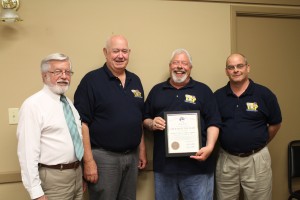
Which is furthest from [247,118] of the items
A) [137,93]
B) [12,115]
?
[12,115]

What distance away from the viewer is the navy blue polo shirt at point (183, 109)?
2.49 metres

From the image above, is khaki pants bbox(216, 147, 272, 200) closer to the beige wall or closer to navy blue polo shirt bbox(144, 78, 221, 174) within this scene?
navy blue polo shirt bbox(144, 78, 221, 174)

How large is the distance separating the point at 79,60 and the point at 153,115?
0.77 m

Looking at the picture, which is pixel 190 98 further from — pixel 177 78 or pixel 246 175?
pixel 246 175

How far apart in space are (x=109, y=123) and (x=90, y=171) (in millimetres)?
368

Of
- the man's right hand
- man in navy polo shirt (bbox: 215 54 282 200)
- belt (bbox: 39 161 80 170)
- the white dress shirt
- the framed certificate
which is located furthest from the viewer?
man in navy polo shirt (bbox: 215 54 282 200)

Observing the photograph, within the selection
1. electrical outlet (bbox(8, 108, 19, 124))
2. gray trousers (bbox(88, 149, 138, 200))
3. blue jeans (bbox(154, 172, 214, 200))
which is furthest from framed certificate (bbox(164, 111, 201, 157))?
electrical outlet (bbox(8, 108, 19, 124))

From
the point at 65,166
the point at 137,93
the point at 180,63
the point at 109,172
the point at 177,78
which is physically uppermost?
the point at 180,63

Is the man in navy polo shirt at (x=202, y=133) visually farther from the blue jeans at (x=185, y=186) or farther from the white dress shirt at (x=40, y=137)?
the white dress shirt at (x=40, y=137)

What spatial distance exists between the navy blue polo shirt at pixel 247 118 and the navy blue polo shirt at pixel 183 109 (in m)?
0.12

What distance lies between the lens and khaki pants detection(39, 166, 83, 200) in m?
1.94

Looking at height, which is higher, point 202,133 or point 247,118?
point 247,118

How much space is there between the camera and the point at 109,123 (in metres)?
2.32

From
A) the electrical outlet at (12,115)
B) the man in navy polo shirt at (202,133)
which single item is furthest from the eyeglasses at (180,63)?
the electrical outlet at (12,115)
